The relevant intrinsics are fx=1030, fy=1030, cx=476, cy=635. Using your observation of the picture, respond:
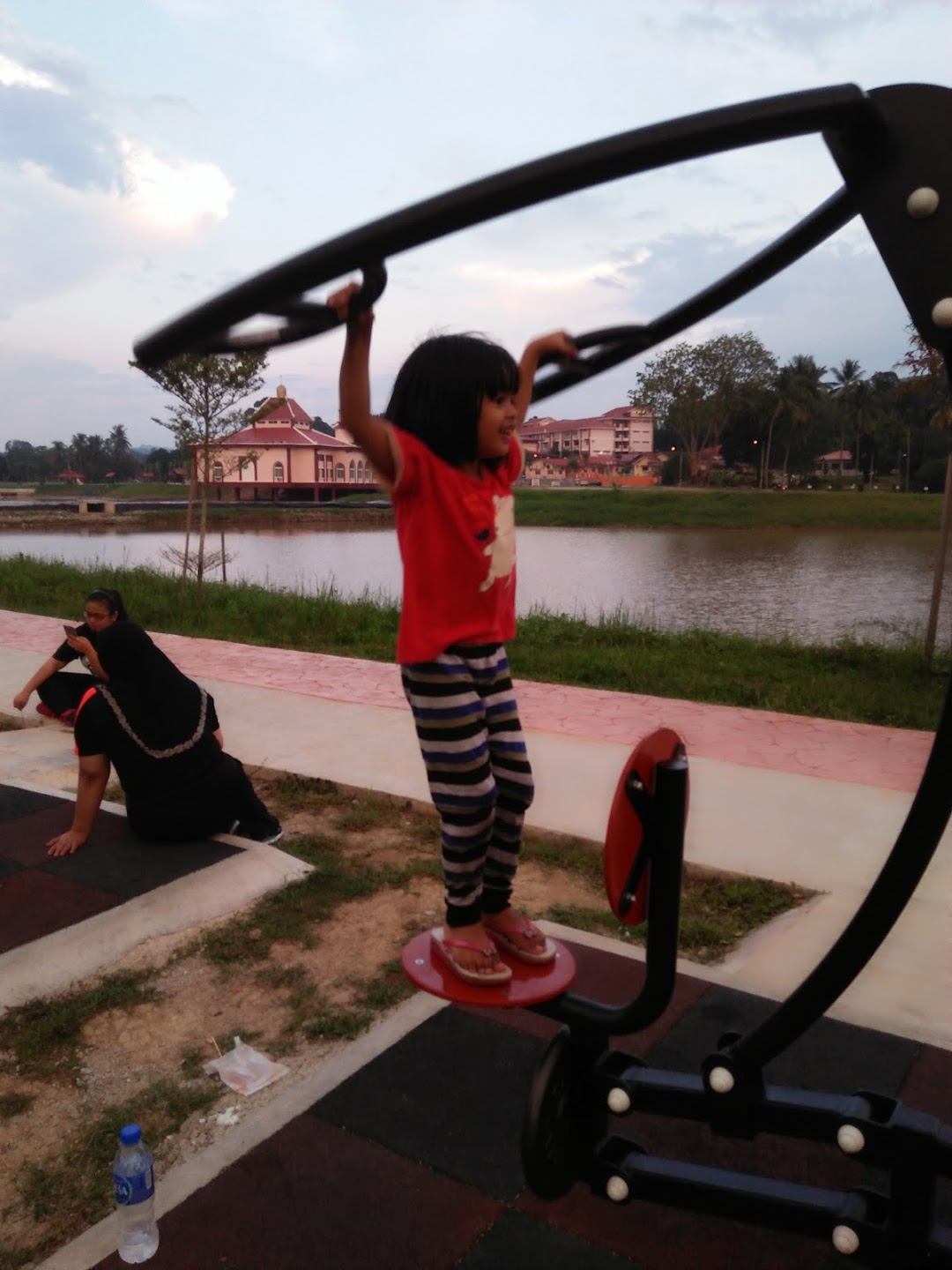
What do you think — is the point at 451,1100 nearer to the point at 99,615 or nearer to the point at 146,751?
the point at 146,751

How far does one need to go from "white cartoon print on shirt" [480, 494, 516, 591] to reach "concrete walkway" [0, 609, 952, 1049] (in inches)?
57.8

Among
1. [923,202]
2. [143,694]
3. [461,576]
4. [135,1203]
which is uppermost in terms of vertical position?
[923,202]

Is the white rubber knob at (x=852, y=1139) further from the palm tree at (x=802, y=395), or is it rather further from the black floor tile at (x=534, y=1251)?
the palm tree at (x=802, y=395)

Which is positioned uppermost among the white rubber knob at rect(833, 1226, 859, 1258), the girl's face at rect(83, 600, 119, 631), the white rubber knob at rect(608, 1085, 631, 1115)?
the girl's face at rect(83, 600, 119, 631)

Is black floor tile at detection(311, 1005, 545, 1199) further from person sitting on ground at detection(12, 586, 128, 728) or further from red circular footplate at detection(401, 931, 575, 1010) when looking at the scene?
person sitting on ground at detection(12, 586, 128, 728)

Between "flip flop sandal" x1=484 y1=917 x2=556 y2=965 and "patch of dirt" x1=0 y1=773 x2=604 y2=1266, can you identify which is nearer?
"flip flop sandal" x1=484 y1=917 x2=556 y2=965

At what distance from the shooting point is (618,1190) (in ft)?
5.82

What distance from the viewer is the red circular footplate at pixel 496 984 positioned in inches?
76.5

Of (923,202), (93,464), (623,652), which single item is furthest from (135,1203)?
(93,464)

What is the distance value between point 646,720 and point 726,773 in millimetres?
1323

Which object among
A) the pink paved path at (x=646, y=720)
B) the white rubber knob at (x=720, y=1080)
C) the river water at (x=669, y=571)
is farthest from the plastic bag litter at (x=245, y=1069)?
the river water at (x=669, y=571)

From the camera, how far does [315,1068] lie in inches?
95.7

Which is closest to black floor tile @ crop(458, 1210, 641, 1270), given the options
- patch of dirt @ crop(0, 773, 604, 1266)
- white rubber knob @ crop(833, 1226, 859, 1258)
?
white rubber knob @ crop(833, 1226, 859, 1258)

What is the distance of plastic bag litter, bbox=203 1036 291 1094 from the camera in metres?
2.40
